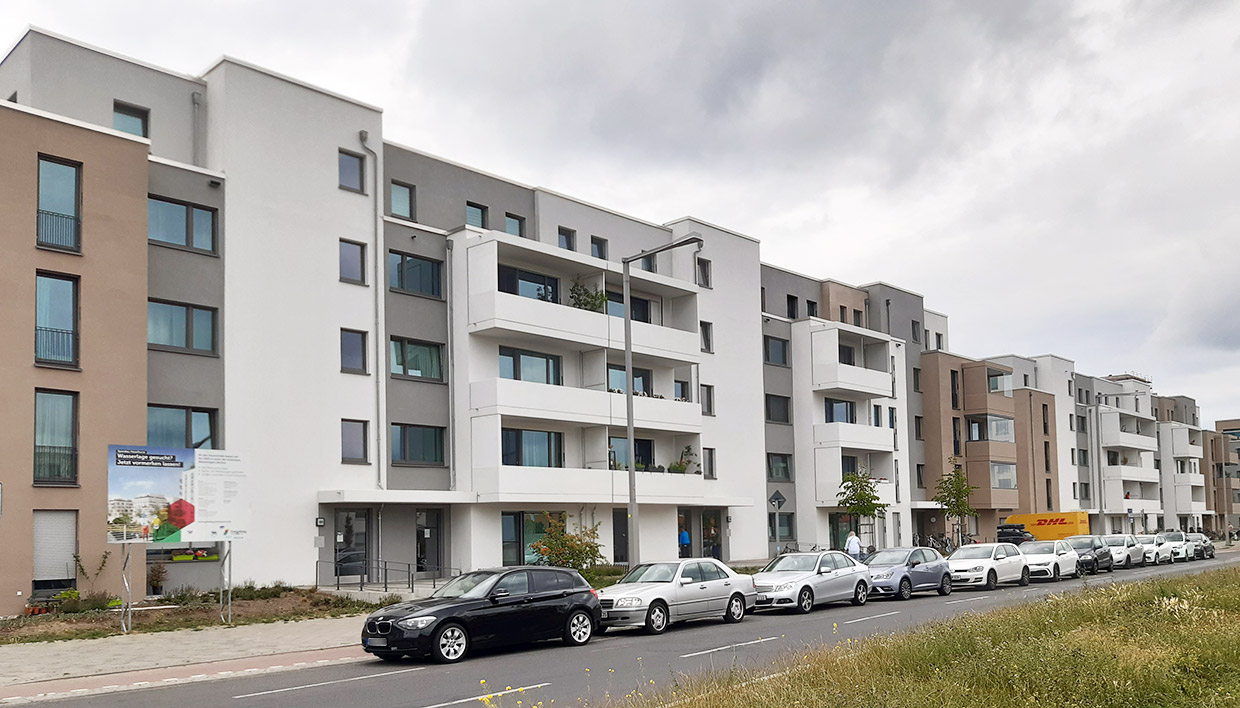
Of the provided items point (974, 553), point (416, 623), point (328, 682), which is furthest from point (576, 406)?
point (328, 682)

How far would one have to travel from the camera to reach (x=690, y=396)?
144 feet

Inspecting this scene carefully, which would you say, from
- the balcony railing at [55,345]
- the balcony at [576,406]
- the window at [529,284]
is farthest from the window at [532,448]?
the balcony railing at [55,345]

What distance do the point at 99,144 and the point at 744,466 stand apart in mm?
28801

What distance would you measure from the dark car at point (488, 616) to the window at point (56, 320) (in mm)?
13025

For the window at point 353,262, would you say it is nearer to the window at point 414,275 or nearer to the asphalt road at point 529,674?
the window at point 414,275

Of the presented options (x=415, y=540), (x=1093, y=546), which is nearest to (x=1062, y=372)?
(x=1093, y=546)

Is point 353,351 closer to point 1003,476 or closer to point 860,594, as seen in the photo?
point 860,594

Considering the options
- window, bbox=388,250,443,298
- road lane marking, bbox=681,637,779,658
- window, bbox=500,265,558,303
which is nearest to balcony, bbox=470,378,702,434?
window, bbox=500,265,558,303

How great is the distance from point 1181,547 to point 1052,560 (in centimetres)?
1942

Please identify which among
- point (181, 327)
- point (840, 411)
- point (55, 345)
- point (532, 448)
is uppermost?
point (181, 327)

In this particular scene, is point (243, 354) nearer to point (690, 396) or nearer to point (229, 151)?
point (229, 151)

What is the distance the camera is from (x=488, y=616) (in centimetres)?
1786

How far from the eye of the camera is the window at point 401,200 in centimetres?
3550

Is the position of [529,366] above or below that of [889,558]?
above
